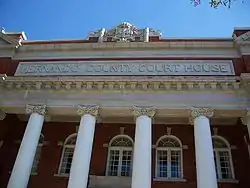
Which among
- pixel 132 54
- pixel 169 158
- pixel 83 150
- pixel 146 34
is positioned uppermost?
pixel 146 34

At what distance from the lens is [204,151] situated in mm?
13227

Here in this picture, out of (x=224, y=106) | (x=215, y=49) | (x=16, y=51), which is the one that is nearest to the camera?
(x=224, y=106)

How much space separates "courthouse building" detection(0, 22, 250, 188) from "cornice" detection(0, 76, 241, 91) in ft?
0.17

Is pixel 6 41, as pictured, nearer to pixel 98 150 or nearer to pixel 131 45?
pixel 131 45

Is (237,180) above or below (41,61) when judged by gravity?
below

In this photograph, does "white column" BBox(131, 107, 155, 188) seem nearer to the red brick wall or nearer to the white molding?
the red brick wall

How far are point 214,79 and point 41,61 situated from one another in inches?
392

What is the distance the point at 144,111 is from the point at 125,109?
100 cm

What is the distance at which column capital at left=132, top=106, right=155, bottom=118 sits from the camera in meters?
15.0

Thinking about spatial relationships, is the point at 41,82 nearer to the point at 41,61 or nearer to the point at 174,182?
the point at 41,61

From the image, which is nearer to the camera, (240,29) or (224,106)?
(224,106)

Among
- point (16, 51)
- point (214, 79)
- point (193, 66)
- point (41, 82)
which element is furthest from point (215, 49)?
point (16, 51)

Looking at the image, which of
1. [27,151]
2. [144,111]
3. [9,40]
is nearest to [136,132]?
[144,111]

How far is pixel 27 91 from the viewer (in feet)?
53.5
